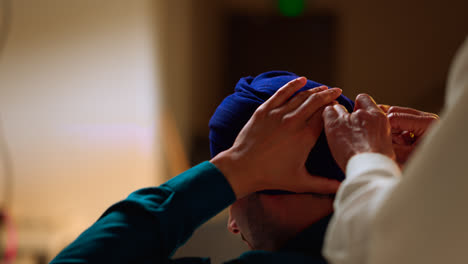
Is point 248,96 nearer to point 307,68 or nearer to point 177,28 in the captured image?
point 177,28

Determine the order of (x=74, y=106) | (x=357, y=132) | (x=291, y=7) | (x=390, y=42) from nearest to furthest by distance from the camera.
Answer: (x=357, y=132) < (x=74, y=106) < (x=390, y=42) < (x=291, y=7)

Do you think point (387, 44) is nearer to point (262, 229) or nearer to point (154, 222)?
point (262, 229)

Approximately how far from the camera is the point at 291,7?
533 cm

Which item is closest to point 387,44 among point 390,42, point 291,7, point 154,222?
point 390,42

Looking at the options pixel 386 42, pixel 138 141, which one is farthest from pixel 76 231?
pixel 386 42

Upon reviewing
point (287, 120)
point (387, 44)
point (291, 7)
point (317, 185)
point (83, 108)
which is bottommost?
point (83, 108)

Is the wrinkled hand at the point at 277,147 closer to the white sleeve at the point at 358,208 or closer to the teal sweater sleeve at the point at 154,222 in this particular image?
the teal sweater sleeve at the point at 154,222

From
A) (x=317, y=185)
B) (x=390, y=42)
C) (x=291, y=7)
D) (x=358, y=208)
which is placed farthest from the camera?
(x=291, y=7)

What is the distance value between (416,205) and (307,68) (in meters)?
5.06

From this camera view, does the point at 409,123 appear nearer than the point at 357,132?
No

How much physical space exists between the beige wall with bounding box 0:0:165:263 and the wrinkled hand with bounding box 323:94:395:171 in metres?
2.59

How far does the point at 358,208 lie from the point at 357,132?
15 centimetres

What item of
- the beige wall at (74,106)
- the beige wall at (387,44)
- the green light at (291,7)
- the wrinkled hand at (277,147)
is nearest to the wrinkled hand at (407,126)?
the wrinkled hand at (277,147)

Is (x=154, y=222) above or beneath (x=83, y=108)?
above
